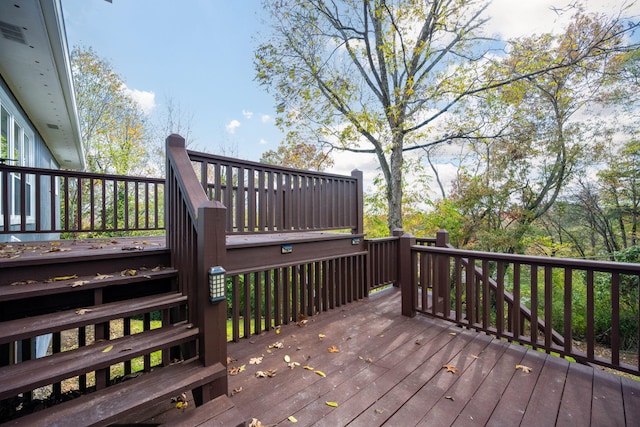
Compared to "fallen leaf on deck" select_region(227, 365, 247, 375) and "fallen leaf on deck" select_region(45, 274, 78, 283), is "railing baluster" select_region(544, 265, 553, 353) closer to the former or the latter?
"fallen leaf on deck" select_region(227, 365, 247, 375)

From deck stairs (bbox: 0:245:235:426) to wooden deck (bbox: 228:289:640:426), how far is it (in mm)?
598

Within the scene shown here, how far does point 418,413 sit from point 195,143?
50.3 ft

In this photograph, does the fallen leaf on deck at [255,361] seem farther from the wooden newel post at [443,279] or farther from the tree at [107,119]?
the tree at [107,119]

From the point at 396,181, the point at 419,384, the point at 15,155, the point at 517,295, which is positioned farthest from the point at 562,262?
the point at 15,155

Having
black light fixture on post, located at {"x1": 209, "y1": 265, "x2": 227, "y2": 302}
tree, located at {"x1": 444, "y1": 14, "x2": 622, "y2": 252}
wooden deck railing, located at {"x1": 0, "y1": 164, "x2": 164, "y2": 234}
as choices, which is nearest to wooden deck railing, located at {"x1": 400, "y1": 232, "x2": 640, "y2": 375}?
black light fixture on post, located at {"x1": 209, "y1": 265, "x2": 227, "y2": 302}

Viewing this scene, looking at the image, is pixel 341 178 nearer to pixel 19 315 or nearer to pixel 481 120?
pixel 19 315

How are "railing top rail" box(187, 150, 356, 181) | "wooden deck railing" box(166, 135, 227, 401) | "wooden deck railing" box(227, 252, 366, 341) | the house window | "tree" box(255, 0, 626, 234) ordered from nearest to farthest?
1. "wooden deck railing" box(166, 135, 227, 401)
2. "railing top rail" box(187, 150, 356, 181)
3. "wooden deck railing" box(227, 252, 366, 341)
4. the house window
5. "tree" box(255, 0, 626, 234)

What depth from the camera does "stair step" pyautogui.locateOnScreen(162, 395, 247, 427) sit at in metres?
1.52

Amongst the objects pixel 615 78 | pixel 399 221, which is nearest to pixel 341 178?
pixel 399 221

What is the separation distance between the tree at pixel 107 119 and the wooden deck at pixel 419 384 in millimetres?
13875

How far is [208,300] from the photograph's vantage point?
1.86 m

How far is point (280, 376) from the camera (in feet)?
7.50

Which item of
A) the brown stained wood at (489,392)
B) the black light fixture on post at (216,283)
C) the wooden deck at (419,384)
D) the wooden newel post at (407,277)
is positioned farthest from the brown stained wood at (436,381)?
the black light fixture on post at (216,283)

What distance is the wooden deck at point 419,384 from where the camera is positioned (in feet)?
5.97
